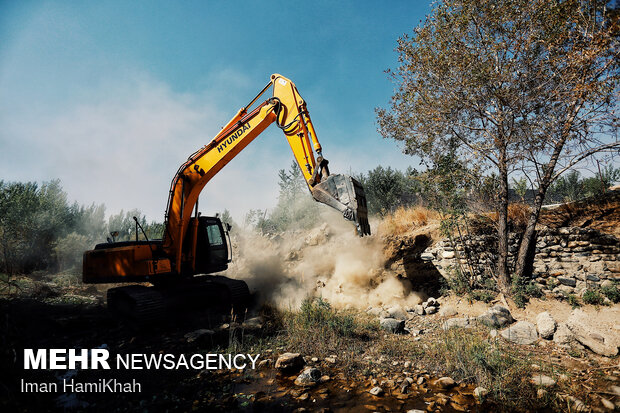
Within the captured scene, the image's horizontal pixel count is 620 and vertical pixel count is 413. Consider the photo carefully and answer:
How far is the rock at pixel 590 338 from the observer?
4.94m

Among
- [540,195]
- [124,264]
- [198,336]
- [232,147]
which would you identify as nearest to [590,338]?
[540,195]

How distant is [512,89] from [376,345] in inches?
295

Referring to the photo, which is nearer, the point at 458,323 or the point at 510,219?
the point at 458,323

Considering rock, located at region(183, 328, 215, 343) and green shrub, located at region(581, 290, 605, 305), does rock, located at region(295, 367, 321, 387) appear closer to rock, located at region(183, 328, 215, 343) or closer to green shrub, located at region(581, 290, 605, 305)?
rock, located at region(183, 328, 215, 343)

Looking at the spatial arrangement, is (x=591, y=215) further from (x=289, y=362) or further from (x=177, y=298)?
(x=177, y=298)

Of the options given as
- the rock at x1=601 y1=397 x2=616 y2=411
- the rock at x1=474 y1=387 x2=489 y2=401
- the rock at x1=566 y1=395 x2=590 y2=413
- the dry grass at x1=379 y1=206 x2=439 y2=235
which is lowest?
the rock at x1=601 y1=397 x2=616 y2=411

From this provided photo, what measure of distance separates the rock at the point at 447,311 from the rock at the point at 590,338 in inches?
87.8

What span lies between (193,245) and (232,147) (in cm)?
304

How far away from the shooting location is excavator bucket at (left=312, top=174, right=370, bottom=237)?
17.9 feet

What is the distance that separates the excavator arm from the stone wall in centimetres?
474

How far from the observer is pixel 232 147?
7695 millimetres

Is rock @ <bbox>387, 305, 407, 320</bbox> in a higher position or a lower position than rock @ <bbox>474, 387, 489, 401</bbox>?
higher

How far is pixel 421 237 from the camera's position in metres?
9.65

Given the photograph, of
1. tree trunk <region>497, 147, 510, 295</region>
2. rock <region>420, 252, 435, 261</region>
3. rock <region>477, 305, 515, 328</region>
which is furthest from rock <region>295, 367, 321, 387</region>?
tree trunk <region>497, 147, 510, 295</region>
